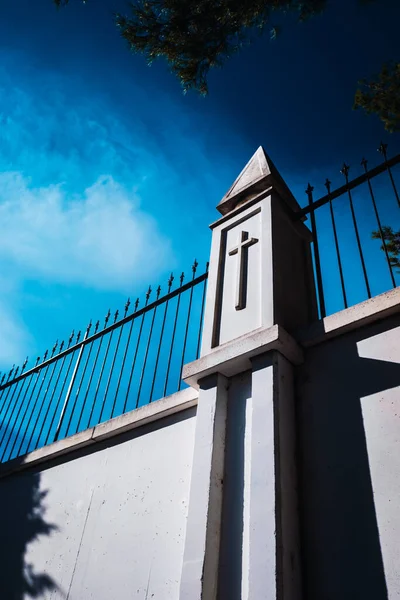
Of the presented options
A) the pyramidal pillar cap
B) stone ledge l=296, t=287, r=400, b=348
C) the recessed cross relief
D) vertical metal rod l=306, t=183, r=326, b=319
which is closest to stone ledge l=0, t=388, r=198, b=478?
the recessed cross relief

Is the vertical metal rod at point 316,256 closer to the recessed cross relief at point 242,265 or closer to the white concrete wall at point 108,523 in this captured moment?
the recessed cross relief at point 242,265

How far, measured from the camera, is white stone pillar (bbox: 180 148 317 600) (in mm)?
2318

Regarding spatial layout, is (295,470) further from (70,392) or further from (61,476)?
(70,392)

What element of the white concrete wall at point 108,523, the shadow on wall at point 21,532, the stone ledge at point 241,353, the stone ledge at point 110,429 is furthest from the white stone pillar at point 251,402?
the shadow on wall at point 21,532

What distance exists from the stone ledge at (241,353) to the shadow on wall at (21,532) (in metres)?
2.17

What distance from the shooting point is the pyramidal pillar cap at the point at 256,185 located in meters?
4.20

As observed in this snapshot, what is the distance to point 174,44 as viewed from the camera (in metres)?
5.17

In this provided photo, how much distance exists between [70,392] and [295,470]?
375 centimetres

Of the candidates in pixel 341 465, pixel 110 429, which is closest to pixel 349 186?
pixel 341 465

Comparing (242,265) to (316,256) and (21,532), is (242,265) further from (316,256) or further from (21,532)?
(21,532)

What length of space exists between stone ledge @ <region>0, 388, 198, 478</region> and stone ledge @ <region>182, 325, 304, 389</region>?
0.27m

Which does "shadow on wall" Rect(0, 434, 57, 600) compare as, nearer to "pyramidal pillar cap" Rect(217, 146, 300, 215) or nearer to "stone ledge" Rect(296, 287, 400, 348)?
"stone ledge" Rect(296, 287, 400, 348)

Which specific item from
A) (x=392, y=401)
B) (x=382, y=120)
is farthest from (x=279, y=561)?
(x=382, y=120)

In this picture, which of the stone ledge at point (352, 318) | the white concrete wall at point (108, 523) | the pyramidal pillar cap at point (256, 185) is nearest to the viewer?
the stone ledge at point (352, 318)
